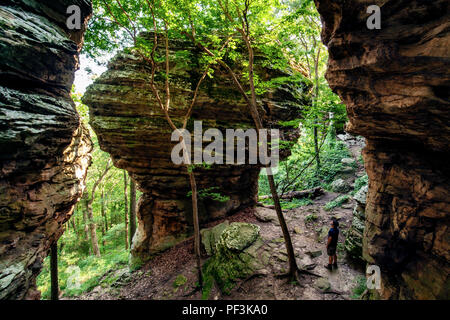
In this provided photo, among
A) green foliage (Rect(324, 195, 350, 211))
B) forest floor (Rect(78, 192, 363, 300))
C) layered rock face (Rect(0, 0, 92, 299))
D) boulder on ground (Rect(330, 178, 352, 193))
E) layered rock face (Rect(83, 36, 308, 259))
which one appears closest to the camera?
layered rock face (Rect(0, 0, 92, 299))

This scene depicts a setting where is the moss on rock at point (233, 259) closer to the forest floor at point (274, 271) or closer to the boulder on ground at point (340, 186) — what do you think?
the forest floor at point (274, 271)

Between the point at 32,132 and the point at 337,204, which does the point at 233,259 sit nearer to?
the point at 337,204

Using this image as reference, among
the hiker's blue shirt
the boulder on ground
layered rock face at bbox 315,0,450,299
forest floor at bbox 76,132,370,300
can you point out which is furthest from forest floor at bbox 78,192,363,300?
layered rock face at bbox 315,0,450,299

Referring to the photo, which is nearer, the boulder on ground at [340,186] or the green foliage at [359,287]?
the green foliage at [359,287]

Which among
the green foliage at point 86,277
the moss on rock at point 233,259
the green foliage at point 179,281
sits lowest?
the green foliage at point 86,277

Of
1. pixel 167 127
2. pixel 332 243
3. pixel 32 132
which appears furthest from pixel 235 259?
pixel 32 132

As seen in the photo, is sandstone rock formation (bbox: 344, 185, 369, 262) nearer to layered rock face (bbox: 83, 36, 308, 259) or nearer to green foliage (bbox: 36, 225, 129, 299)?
layered rock face (bbox: 83, 36, 308, 259)

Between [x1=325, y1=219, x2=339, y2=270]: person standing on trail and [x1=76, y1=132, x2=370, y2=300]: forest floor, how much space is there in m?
0.22

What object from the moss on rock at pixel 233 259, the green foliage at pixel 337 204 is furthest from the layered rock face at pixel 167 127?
the green foliage at pixel 337 204

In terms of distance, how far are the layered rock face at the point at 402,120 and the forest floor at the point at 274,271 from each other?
178cm

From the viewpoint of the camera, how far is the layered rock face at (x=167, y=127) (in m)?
8.75

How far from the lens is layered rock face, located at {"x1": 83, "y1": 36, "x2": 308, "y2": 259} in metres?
8.75
